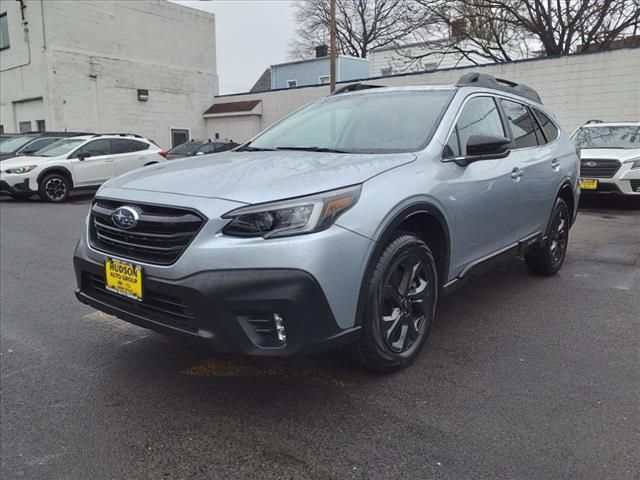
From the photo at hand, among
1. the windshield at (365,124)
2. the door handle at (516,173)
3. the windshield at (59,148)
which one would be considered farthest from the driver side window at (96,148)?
the door handle at (516,173)

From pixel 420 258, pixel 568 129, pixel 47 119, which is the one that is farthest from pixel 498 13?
pixel 420 258

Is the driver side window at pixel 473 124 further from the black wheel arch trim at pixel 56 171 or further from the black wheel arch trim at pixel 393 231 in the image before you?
the black wheel arch trim at pixel 56 171

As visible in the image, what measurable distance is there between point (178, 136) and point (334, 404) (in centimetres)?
2299

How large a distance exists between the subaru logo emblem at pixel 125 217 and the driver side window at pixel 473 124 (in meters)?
1.89

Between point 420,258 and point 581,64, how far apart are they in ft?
46.4

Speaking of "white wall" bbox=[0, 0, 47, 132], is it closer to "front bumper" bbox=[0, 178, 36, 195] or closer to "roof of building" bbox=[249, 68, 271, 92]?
"front bumper" bbox=[0, 178, 36, 195]

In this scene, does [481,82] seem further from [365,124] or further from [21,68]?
[21,68]

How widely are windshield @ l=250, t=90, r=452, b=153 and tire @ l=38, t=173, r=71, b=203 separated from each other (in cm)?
969

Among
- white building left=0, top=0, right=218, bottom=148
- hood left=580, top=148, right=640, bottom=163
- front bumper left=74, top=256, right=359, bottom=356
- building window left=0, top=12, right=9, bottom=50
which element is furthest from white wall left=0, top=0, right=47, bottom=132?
front bumper left=74, top=256, right=359, bottom=356

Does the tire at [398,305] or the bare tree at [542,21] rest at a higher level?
the bare tree at [542,21]

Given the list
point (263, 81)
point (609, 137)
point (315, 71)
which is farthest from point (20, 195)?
point (263, 81)

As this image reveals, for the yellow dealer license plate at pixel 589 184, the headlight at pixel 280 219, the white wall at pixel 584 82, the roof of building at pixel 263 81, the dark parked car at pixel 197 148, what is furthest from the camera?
the roof of building at pixel 263 81

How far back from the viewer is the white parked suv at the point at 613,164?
938 cm

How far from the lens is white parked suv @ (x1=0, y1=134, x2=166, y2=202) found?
1208 centimetres
